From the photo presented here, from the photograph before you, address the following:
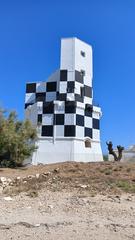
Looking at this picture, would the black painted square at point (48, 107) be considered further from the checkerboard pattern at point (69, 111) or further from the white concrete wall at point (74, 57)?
the white concrete wall at point (74, 57)

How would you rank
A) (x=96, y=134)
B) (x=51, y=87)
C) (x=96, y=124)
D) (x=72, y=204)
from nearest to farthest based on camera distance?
(x=72, y=204)
(x=96, y=134)
(x=96, y=124)
(x=51, y=87)

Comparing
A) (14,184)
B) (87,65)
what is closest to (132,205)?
(14,184)

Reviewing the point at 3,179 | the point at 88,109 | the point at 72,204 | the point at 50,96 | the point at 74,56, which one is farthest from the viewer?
the point at 50,96

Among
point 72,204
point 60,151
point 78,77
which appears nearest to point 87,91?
point 78,77

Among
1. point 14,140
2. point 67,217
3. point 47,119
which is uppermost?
point 47,119

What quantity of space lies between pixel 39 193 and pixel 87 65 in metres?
21.7

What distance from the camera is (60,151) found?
3130cm

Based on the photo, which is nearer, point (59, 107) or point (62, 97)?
point (59, 107)

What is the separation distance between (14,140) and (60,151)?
1058 centimetres

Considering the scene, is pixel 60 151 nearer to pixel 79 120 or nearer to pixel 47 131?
pixel 47 131

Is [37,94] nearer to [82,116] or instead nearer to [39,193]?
[82,116]

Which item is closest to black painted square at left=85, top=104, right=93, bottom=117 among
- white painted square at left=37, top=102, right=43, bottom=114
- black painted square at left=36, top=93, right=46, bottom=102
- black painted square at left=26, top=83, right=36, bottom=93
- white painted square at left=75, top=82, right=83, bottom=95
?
white painted square at left=75, top=82, right=83, bottom=95

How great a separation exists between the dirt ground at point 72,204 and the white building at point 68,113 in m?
12.9

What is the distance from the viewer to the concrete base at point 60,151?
30.9m
